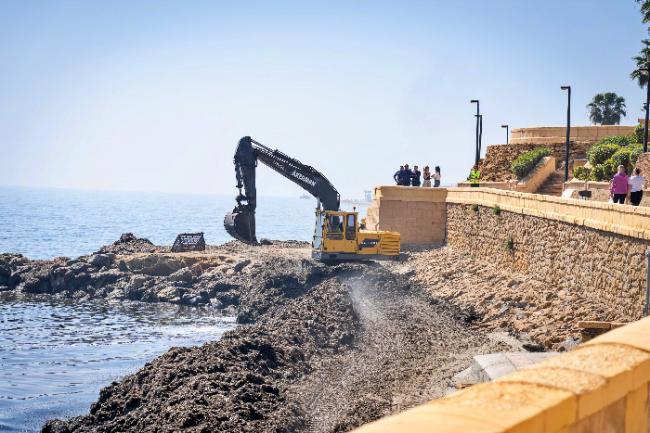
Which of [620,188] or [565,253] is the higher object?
[620,188]

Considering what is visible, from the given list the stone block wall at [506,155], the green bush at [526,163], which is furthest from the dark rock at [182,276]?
the green bush at [526,163]

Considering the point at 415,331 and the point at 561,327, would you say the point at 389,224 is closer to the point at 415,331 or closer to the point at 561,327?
the point at 415,331

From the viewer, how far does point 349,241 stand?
36.5 metres

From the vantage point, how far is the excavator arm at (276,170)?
140 feet

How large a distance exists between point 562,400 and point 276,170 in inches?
1575

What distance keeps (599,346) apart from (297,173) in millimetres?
38046

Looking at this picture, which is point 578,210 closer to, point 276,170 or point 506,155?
point 276,170

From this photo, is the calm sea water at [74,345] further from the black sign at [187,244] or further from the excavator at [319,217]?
the black sign at [187,244]

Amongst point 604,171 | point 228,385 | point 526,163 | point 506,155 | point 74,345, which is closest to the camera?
point 228,385

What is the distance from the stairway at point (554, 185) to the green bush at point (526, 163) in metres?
0.97

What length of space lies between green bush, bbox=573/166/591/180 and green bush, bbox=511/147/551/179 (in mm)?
3704

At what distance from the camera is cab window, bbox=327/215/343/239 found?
118 ft

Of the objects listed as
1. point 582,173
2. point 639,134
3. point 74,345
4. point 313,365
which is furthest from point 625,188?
point 639,134

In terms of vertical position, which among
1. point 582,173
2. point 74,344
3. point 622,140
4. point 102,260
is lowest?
point 74,344
